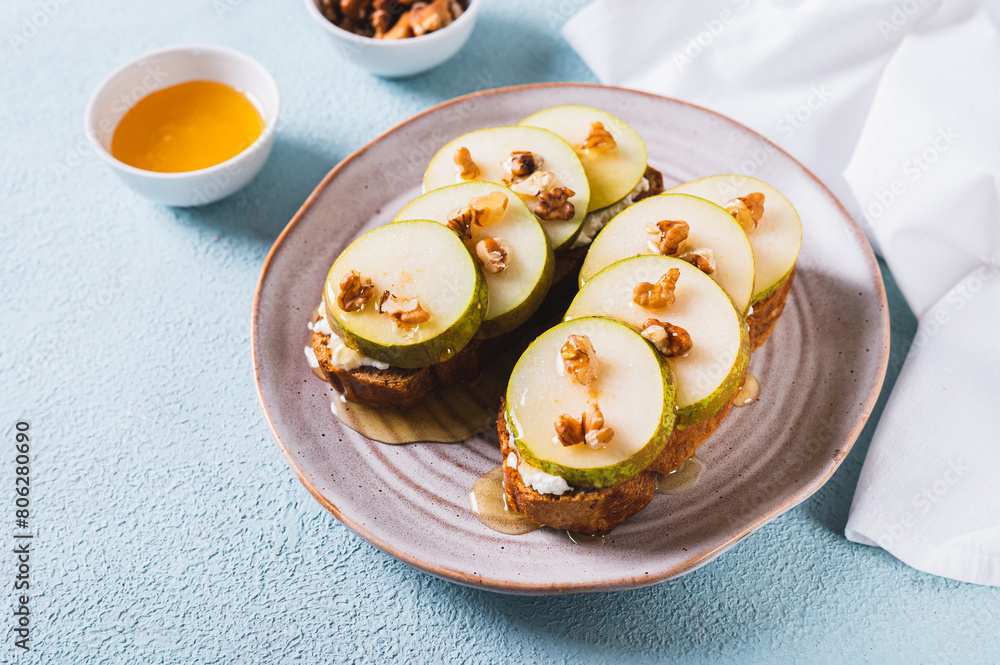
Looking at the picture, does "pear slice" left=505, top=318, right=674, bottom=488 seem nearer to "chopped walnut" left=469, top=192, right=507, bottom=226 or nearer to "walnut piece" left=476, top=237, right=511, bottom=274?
"walnut piece" left=476, top=237, right=511, bottom=274

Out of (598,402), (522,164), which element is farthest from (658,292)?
(522,164)

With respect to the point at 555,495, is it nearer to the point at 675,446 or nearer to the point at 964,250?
the point at 675,446

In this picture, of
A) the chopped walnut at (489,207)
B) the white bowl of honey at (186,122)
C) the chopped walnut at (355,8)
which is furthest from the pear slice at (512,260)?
the chopped walnut at (355,8)

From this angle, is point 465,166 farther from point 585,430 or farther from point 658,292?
point 585,430

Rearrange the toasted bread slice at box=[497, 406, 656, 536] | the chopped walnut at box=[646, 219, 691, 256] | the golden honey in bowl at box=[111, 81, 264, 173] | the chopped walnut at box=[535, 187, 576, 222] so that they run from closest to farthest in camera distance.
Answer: the toasted bread slice at box=[497, 406, 656, 536] < the chopped walnut at box=[646, 219, 691, 256] < the chopped walnut at box=[535, 187, 576, 222] < the golden honey in bowl at box=[111, 81, 264, 173]

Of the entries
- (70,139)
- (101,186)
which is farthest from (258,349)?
(70,139)

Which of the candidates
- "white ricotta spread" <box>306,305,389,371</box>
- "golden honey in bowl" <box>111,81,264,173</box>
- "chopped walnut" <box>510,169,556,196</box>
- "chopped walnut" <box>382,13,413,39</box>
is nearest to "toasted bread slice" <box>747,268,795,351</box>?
"chopped walnut" <box>510,169,556,196</box>
